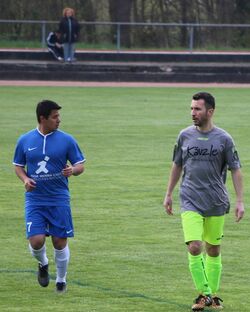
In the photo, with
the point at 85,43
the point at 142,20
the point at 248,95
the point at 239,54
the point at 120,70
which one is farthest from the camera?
the point at 142,20

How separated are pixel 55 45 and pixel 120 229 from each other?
88.1ft

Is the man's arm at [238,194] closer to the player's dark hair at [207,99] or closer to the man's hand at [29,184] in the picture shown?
the player's dark hair at [207,99]

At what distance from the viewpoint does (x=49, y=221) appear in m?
10.0

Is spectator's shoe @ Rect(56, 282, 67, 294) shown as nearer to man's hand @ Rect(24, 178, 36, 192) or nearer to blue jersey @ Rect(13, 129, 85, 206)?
blue jersey @ Rect(13, 129, 85, 206)

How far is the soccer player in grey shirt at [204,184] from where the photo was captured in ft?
31.2

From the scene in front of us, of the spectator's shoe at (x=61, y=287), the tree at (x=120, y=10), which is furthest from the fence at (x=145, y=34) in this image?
the spectator's shoe at (x=61, y=287)

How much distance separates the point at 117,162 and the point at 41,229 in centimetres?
1027

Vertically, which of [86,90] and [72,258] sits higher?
[72,258]

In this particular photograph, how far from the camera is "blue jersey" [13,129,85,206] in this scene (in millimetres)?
10047

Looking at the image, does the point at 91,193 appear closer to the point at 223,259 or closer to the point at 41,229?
the point at 223,259

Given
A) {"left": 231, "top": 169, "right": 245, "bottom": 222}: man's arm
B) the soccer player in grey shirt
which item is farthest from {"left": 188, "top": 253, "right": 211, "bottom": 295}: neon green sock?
{"left": 231, "top": 169, "right": 245, "bottom": 222}: man's arm

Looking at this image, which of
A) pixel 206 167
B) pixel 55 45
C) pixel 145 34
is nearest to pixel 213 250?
pixel 206 167

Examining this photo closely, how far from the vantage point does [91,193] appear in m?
16.9

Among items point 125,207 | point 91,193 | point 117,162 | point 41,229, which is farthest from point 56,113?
point 117,162
